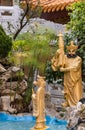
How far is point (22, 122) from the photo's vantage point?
8.49 metres

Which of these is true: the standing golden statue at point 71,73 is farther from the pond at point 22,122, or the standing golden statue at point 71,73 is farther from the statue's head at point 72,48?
the pond at point 22,122

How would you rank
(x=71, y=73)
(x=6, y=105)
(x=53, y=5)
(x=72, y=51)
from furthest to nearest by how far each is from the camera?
(x=53, y=5) < (x=6, y=105) < (x=71, y=73) < (x=72, y=51)

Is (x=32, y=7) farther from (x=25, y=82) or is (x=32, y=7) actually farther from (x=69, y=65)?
(x=69, y=65)

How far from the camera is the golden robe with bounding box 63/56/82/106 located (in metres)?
8.22

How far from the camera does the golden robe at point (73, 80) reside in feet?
27.0

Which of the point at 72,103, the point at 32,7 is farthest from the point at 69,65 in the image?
the point at 32,7

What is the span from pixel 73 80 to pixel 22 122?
48.5 inches

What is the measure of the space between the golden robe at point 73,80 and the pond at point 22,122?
1.46 ft

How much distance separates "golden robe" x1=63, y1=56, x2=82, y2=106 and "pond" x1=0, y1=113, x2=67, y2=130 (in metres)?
0.44

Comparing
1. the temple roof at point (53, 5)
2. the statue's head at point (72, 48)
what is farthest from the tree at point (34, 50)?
the statue's head at point (72, 48)

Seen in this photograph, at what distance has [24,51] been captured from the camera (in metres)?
9.71

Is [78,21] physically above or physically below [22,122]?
above

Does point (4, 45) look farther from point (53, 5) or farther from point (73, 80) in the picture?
point (73, 80)

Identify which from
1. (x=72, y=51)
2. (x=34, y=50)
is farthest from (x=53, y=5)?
(x=72, y=51)
